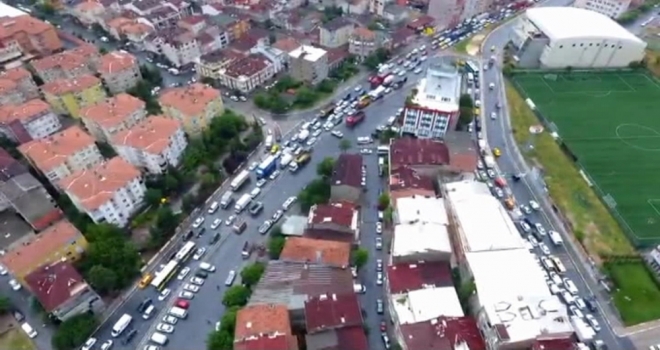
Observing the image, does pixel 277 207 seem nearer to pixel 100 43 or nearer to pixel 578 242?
pixel 578 242

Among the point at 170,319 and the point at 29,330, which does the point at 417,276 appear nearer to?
the point at 170,319

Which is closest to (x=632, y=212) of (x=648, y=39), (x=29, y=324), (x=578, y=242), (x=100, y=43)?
(x=578, y=242)

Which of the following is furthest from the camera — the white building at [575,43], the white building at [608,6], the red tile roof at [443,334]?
the white building at [608,6]

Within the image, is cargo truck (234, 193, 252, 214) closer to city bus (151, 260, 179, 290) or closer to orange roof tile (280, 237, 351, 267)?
city bus (151, 260, 179, 290)

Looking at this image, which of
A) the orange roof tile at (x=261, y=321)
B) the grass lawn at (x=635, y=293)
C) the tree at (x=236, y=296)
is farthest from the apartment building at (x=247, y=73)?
the grass lawn at (x=635, y=293)

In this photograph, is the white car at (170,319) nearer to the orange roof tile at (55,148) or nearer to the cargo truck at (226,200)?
the cargo truck at (226,200)

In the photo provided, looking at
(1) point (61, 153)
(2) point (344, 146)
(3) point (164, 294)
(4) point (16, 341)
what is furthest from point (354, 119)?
(4) point (16, 341)
